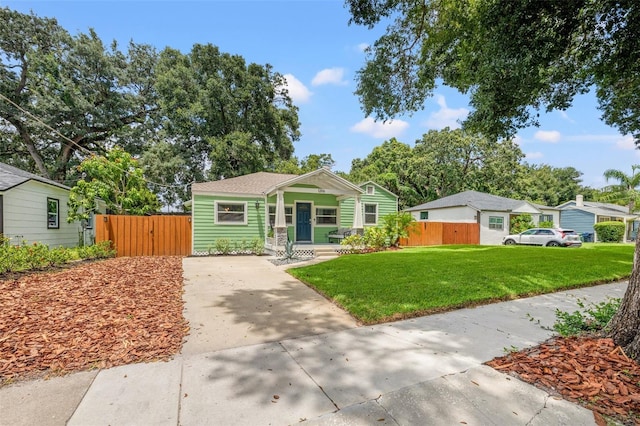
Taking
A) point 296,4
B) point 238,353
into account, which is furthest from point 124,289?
point 296,4

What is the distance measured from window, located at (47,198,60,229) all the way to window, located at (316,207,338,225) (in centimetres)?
1149

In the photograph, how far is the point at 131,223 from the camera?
11.8 m

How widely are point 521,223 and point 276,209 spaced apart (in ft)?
63.6

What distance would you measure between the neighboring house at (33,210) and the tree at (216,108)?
30.4 feet

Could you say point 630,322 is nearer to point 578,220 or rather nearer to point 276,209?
point 276,209

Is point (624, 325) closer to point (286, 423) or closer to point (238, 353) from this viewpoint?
point (286, 423)

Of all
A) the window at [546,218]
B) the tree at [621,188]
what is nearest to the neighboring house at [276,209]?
the window at [546,218]

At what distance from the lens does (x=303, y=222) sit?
48.6 ft

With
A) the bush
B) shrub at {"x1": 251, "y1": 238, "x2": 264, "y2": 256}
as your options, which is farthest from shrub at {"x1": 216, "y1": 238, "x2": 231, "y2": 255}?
the bush

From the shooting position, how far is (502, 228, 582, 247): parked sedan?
17406 millimetres

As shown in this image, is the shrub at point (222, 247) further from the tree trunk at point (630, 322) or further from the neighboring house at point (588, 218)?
the neighboring house at point (588, 218)

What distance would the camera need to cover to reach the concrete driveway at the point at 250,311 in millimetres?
3928

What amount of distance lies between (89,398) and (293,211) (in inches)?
481

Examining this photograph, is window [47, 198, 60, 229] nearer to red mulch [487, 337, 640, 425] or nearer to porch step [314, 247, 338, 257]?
porch step [314, 247, 338, 257]
